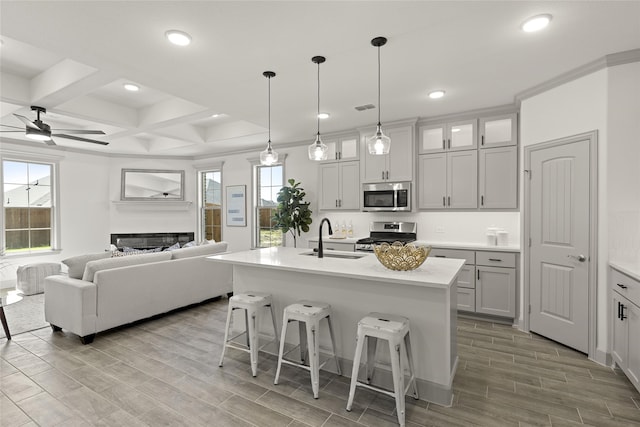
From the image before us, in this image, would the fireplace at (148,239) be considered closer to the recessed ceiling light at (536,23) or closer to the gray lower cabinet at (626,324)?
the recessed ceiling light at (536,23)

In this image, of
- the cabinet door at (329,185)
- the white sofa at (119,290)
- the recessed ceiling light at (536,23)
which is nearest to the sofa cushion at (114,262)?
the white sofa at (119,290)

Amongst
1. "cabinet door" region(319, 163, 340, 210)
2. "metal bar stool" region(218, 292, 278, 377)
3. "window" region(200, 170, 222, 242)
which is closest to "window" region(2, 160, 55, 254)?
"window" region(200, 170, 222, 242)

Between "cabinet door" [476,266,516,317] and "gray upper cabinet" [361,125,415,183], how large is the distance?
5.36 ft

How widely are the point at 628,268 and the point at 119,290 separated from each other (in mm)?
4901

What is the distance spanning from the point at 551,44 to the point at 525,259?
222cm

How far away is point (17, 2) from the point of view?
6.59 ft

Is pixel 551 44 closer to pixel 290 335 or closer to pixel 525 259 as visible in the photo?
pixel 525 259

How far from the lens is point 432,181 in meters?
4.55

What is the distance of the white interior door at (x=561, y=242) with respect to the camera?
3023 mm

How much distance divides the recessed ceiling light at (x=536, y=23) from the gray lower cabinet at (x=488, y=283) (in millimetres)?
2456

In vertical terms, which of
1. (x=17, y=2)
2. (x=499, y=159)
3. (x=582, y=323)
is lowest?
(x=582, y=323)

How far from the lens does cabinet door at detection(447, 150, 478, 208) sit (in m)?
4.26

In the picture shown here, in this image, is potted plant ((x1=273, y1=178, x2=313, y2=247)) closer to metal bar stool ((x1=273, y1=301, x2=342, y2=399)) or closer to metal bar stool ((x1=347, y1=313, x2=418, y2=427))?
metal bar stool ((x1=273, y1=301, x2=342, y2=399))

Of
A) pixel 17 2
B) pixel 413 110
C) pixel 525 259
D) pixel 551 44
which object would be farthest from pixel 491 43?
pixel 17 2
